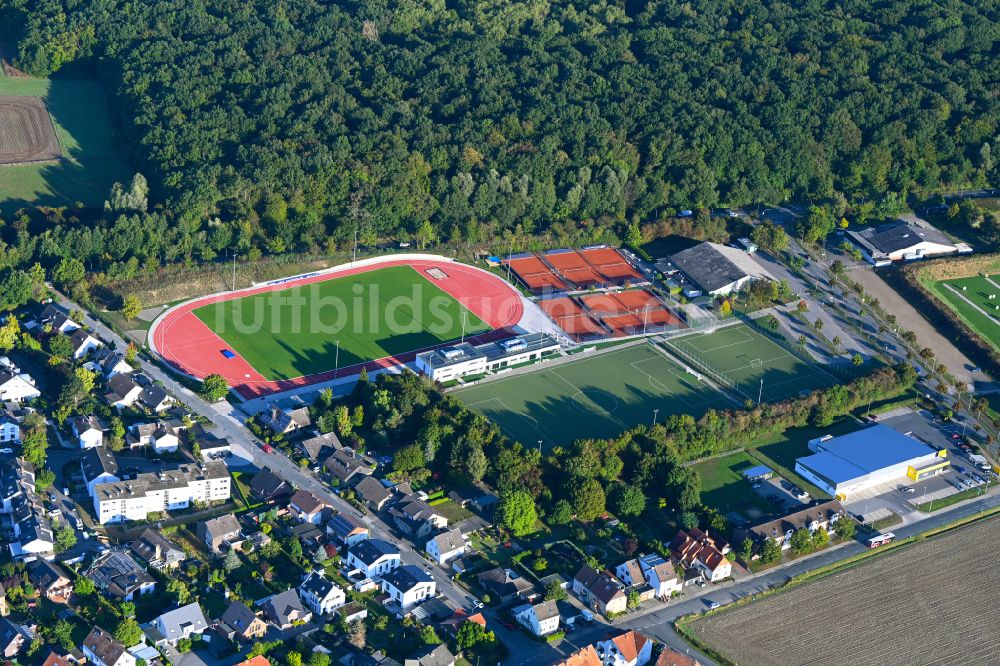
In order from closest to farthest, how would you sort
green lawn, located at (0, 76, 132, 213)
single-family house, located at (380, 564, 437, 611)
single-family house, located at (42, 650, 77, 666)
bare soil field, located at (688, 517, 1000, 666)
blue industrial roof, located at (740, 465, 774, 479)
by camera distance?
single-family house, located at (42, 650, 77, 666) < bare soil field, located at (688, 517, 1000, 666) < single-family house, located at (380, 564, 437, 611) < blue industrial roof, located at (740, 465, 774, 479) < green lawn, located at (0, 76, 132, 213)

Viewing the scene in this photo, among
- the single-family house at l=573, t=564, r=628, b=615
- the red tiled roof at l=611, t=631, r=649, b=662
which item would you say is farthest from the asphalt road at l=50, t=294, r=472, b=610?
the red tiled roof at l=611, t=631, r=649, b=662

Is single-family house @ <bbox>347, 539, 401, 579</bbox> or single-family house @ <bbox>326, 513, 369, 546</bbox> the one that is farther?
single-family house @ <bbox>326, 513, 369, 546</bbox>

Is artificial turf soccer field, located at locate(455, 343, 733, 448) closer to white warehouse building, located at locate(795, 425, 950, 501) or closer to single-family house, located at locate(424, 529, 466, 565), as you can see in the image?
white warehouse building, located at locate(795, 425, 950, 501)

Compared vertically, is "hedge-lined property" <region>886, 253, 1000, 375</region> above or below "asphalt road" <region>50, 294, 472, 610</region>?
above

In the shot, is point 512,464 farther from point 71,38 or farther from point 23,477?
point 71,38

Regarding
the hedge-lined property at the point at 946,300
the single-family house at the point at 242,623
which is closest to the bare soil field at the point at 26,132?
the single-family house at the point at 242,623

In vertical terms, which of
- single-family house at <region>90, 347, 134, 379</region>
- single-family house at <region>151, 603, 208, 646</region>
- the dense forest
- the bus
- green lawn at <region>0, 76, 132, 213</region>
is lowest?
the bus

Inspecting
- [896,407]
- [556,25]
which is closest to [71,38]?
[556,25]
